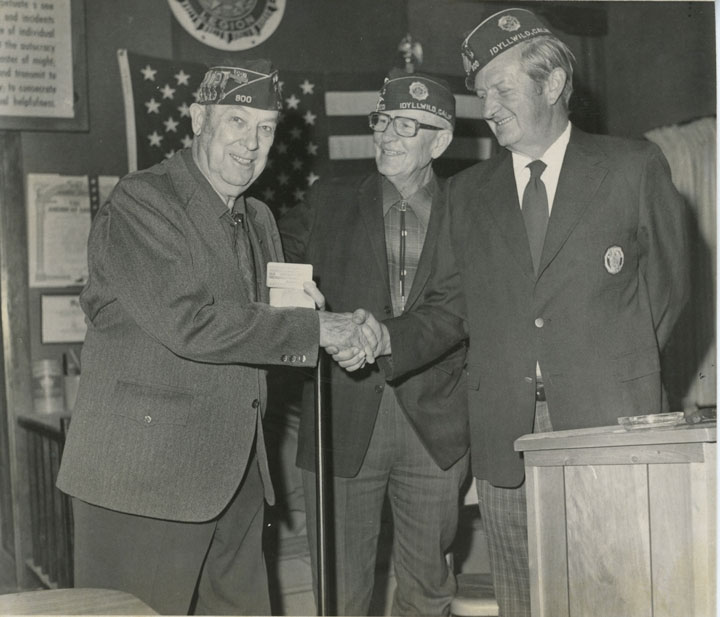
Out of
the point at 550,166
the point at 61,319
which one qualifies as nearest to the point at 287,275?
the point at 550,166

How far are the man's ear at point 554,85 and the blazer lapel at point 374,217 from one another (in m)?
0.58

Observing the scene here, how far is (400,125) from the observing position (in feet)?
8.02

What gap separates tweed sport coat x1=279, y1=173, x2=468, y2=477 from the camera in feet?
7.79

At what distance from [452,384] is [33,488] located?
1945mm

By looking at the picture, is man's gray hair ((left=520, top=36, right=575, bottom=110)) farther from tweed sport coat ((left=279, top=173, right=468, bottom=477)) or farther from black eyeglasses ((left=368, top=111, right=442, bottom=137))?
tweed sport coat ((left=279, top=173, right=468, bottom=477))

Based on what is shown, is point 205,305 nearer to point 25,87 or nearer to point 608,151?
point 608,151

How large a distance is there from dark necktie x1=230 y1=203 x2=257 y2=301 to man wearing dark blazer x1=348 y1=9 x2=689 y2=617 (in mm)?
350

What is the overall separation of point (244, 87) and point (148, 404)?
885 mm

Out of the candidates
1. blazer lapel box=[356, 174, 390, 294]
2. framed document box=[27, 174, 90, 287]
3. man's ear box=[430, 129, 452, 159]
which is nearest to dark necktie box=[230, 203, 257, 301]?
blazer lapel box=[356, 174, 390, 294]

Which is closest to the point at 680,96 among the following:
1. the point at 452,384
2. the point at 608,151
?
the point at 608,151

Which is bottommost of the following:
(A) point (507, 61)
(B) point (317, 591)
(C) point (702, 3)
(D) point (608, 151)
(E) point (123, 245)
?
(B) point (317, 591)

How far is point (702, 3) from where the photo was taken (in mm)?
2277

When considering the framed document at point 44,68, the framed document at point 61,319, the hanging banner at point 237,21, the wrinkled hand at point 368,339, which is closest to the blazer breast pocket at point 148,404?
the wrinkled hand at point 368,339

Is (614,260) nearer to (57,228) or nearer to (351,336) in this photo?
(351,336)
